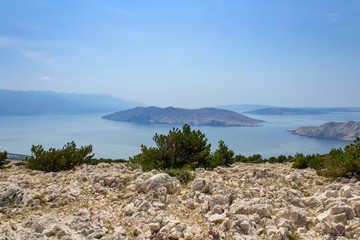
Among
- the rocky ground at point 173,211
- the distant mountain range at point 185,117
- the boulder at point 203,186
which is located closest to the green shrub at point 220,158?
the rocky ground at point 173,211

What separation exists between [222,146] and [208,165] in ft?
8.95

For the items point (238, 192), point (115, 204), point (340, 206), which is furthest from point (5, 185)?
point (340, 206)

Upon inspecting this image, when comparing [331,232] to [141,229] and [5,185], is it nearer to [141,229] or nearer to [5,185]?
[141,229]

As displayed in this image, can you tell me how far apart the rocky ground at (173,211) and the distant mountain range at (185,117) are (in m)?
132

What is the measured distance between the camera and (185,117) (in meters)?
154

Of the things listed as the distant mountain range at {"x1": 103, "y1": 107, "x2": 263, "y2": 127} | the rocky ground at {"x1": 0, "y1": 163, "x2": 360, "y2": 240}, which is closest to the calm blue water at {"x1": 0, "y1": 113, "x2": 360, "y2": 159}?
the distant mountain range at {"x1": 103, "y1": 107, "x2": 263, "y2": 127}

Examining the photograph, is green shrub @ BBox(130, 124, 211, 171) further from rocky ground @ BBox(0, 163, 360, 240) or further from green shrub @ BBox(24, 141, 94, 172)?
rocky ground @ BBox(0, 163, 360, 240)

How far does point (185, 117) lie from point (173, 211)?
149153 mm

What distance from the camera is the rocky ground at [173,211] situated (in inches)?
152

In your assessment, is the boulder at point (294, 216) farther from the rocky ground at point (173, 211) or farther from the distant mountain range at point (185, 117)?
the distant mountain range at point (185, 117)

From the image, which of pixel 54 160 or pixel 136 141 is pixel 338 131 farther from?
pixel 54 160

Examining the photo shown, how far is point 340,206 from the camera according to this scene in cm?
414

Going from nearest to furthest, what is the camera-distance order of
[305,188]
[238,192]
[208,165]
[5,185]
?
1. [238,192]
2. [5,185]
3. [305,188]
4. [208,165]

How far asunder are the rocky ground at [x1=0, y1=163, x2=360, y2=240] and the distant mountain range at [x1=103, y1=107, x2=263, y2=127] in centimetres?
13203
